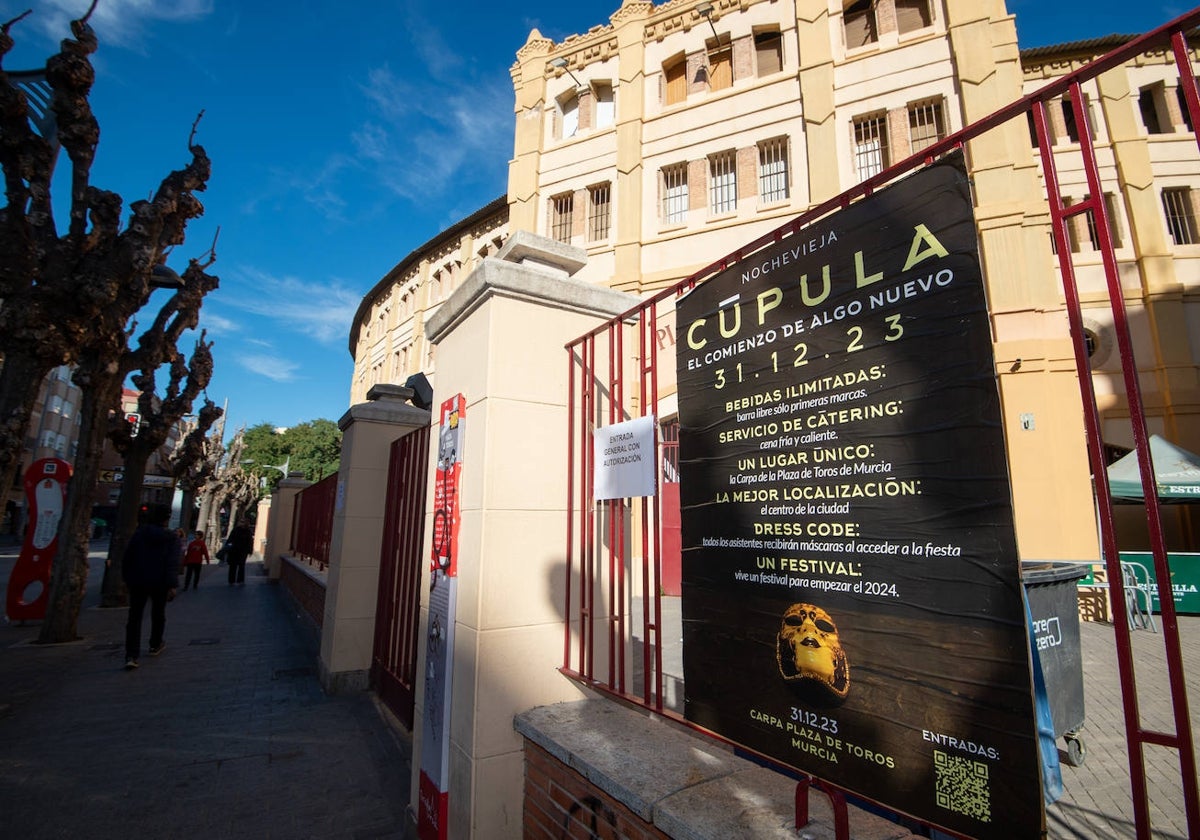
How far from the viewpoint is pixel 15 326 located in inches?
266

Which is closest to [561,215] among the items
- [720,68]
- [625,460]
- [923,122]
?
[720,68]

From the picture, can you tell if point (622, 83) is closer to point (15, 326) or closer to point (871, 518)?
point (15, 326)

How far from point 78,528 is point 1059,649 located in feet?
40.0

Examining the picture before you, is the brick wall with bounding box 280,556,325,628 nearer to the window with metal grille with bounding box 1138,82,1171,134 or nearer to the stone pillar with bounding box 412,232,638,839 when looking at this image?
the stone pillar with bounding box 412,232,638,839

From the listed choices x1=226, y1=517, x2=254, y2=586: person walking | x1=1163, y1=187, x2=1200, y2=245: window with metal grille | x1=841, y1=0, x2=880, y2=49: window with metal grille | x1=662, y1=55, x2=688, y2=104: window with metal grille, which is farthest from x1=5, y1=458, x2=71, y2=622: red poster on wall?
x1=1163, y1=187, x2=1200, y2=245: window with metal grille

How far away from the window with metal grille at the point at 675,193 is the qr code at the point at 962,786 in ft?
48.9

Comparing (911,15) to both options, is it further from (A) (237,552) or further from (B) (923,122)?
(A) (237,552)

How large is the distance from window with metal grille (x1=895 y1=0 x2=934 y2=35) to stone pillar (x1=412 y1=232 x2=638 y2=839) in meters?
15.8

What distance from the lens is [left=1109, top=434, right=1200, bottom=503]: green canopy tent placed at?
9961 mm

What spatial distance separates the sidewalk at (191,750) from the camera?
136 inches

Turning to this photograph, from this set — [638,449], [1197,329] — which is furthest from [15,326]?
[1197,329]

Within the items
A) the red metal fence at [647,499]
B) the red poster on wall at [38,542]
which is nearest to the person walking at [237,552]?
the red poster on wall at [38,542]

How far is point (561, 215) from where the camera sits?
16.9 metres

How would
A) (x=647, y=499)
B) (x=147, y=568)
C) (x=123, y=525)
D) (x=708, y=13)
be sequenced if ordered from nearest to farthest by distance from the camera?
(x=647, y=499) < (x=147, y=568) < (x=123, y=525) < (x=708, y=13)
